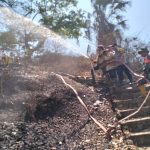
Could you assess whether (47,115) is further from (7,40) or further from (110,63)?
(7,40)

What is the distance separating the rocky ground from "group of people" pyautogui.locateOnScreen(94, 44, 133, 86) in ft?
3.86

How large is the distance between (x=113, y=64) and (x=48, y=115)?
4.76 m

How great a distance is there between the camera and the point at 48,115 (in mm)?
9141

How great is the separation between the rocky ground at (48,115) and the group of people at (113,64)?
1.18 m

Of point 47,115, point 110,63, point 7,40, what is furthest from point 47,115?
point 7,40

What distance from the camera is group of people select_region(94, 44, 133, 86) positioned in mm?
13062

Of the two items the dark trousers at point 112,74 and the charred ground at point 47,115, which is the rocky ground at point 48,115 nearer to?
the charred ground at point 47,115

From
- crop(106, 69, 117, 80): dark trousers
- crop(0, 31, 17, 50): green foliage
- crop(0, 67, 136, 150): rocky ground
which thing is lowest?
crop(0, 67, 136, 150): rocky ground

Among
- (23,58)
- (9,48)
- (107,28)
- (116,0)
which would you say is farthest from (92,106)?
(116,0)

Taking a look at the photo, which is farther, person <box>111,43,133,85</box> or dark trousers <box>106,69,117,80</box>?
dark trousers <box>106,69,117,80</box>

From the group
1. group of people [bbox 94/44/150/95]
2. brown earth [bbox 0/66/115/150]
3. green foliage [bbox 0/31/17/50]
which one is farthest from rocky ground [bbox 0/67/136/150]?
green foliage [bbox 0/31/17/50]

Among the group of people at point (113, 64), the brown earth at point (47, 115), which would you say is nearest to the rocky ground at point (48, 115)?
the brown earth at point (47, 115)

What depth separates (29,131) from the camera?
785 centimetres

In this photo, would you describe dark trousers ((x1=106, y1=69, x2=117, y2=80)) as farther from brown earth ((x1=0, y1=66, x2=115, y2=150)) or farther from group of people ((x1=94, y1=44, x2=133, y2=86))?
brown earth ((x1=0, y1=66, x2=115, y2=150))
